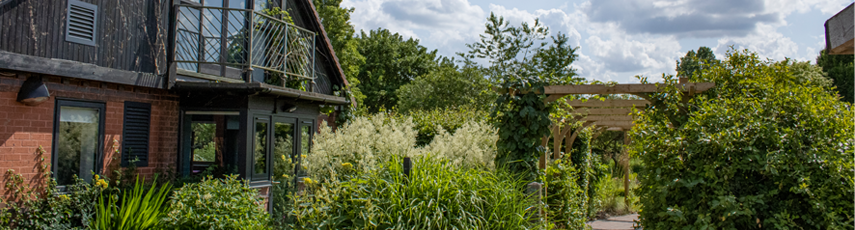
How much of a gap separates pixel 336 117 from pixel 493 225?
22.1 ft

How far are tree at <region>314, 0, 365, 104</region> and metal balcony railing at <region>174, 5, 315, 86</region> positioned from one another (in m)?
13.0

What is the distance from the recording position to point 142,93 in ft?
23.2

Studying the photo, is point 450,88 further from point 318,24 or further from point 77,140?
point 77,140

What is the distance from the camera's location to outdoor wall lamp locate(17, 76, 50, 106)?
5.72 metres

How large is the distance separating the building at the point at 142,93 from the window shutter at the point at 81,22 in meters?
0.01

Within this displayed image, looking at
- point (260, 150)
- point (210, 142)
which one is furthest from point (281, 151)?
point (210, 142)

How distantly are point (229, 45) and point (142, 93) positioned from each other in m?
1.65

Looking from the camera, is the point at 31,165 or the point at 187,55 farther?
the point at 187,55

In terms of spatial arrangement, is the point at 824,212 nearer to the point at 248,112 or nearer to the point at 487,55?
the point at 248,112

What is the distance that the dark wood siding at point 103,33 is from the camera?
5754 millimetres

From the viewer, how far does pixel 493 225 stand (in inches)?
210

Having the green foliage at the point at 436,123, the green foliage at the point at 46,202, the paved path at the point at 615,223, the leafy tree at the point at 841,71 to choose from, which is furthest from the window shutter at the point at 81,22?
the leafy tree at the point at 841,71

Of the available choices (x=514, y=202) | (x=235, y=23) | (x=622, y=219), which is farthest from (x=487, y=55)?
(x=514, y=202)

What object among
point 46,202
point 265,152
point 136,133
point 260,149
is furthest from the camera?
point 265,152
